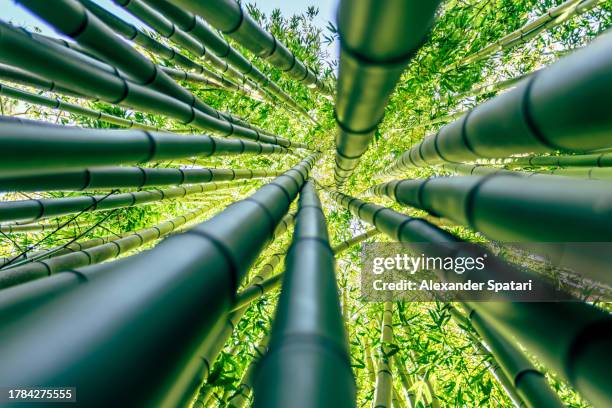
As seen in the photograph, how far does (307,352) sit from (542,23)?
13.5 ft

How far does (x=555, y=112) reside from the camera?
76 cm

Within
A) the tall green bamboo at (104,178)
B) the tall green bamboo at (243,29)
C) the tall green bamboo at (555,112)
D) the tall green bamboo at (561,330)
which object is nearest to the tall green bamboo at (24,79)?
the tall green bamboo at (104,178)

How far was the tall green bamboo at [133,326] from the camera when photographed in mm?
443

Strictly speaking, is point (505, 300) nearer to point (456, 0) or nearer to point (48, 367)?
point (48, 367)

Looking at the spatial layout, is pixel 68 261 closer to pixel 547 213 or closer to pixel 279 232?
pixel 279 232

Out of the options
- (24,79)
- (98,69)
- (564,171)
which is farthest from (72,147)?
(564,171)

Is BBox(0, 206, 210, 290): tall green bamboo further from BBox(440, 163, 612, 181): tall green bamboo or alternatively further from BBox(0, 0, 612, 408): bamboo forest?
BBox(440, 163, 612, 181): tall green bamboo

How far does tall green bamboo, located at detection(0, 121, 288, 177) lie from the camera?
40.5 inches

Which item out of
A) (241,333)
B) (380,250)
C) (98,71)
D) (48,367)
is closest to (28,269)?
(98,71)

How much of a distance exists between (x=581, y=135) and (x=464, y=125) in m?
0.56

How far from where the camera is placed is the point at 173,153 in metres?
1.77

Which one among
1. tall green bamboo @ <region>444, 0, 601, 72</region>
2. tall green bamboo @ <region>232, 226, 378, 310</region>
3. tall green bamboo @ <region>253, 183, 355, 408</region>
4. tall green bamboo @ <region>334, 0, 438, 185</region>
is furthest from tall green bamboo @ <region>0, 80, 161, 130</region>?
tall green bamboo @ <region>444, 0, 601, 72</region>

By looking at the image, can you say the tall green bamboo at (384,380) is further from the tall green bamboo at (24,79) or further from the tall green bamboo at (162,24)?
the tall green bamboo at (162,24)

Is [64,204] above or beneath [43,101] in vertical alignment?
beneath
